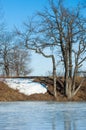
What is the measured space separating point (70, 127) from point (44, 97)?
109ft

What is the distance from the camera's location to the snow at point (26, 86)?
158 feet

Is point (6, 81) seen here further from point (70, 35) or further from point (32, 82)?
point (70, 35)

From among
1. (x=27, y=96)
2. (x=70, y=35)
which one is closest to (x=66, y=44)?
(x=70, y=35)

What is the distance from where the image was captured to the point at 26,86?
49250 millimetres

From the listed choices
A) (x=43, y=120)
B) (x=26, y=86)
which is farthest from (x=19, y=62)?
(x=43, y=120)

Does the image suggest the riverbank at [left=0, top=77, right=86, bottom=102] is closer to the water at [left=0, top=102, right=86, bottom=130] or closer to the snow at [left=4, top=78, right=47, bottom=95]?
the snow at [left=4, top=78, right=47, bottom=95]

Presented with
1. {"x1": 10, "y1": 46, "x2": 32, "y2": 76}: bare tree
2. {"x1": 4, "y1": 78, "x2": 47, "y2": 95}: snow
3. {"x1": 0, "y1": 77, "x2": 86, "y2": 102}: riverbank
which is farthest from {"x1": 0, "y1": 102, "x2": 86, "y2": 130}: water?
{"x1": 10, "y1": 46, "x2": 32, "y2": 76}: bare tree

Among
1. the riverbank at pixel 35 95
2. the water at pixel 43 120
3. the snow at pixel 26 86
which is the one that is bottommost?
the riverbank at pixel 35 95

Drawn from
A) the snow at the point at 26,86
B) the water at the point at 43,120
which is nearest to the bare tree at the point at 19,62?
the snow at the point at 26,86

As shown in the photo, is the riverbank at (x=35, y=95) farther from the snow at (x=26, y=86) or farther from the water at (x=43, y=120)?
the water at (x=43, y=120)

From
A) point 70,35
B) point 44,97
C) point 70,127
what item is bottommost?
point 44,97

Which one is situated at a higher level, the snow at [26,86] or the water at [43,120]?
the water at [43,120]

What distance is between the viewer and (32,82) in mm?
50719

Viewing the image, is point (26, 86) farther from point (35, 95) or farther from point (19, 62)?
point (19, 62)
